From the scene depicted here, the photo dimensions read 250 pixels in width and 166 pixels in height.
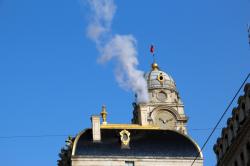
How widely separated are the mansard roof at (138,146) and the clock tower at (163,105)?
4272 cm

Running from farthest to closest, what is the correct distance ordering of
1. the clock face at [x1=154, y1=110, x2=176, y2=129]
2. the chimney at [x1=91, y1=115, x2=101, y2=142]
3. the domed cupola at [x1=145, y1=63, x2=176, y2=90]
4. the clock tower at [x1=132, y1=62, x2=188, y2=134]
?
the domed cupola at [x1=145, y1=63, x2=176, y2=90] < the clock tower at [x1=132, y1=62, x2=188, y2=134] < the clock face at [x1=154, y1=110, x2=176, y2=129] < the chimney at [x1=91, y1=115, x2=101, y2=142]

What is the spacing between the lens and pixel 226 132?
233 ft

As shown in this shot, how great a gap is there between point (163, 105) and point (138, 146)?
169ft

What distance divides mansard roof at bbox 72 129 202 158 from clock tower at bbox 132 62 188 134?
4272 cm

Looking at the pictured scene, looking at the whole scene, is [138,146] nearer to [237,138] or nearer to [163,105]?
[237,138]

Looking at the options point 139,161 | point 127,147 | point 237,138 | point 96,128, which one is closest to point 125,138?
point 127,147

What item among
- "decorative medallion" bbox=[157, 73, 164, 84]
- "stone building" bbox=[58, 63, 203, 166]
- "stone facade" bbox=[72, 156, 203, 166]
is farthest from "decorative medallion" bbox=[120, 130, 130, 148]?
"decorative medallion" bbox=[157, 73, 164, 84]

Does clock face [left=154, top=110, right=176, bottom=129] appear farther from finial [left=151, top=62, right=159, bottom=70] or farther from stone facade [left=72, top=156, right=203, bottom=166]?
stone facade [left=72, top=156, right=203, bottom=166]

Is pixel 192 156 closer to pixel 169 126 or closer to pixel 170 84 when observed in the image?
pixel 169 126

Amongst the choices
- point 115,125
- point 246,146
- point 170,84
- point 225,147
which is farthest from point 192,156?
point 170,84

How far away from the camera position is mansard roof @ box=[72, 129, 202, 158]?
102812mm

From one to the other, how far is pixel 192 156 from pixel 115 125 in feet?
39.0

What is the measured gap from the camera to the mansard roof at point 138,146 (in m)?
103

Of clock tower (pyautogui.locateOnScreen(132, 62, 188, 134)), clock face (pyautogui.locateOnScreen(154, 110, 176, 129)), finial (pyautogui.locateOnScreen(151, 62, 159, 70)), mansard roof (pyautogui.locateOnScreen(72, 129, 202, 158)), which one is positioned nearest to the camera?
mansard roof (pyautogui.locateOnScreen(72, 129, 202, 158))
